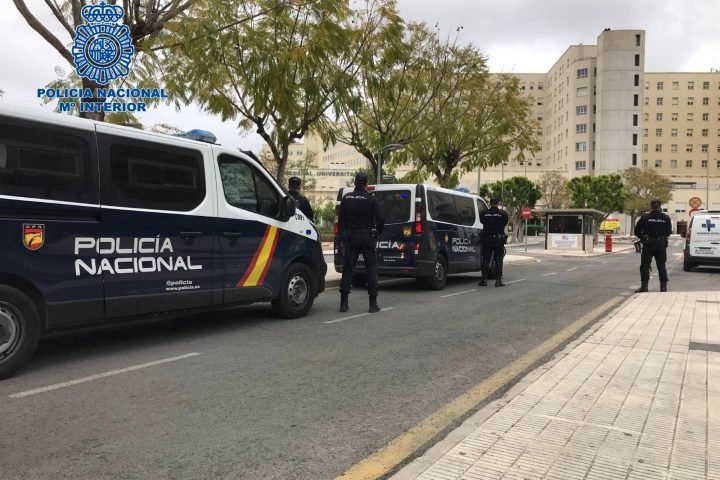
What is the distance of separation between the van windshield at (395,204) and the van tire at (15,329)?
24.6 feet

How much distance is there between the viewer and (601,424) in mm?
3801

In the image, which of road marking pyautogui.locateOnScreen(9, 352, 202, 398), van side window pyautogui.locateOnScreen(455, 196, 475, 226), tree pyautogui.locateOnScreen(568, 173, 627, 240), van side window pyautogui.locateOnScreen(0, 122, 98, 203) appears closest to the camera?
road marking pyautogui.locateOnScreen(9, 352, 202, 398)

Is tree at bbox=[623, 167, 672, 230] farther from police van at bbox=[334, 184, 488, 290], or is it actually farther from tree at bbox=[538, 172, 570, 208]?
police van at bbox=[334, 184, 488, 290]

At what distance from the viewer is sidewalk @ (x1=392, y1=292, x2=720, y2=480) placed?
312 cm

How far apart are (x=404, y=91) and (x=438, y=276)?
11199mm

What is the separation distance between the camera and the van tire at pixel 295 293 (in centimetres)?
777

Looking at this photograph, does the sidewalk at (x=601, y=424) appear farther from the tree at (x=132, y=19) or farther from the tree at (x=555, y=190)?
the tree at (x=555, y=190)

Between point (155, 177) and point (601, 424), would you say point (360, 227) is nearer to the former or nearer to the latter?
point (155, 177)

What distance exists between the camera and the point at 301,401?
439 centimetres

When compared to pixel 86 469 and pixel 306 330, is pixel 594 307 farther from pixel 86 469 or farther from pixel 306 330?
pixel 86 469

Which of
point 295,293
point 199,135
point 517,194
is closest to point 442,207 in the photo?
point 295,293

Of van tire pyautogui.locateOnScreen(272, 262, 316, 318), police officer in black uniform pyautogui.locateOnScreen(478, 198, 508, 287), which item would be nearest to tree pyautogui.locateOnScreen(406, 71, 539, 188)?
police officer in black uniform pyautogui.locateOnScreen(478, 198, 508, 287)

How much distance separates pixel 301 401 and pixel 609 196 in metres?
54.2

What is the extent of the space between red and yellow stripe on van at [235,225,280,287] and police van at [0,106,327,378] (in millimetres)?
13
